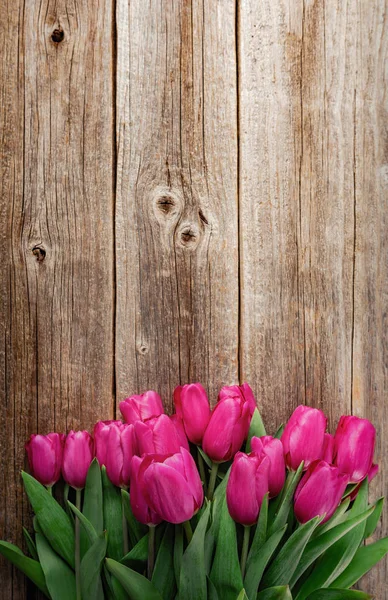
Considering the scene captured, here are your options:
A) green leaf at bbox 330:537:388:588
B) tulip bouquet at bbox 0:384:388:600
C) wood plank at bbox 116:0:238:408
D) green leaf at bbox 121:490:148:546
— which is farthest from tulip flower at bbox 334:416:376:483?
green leaf at bbox 121:490:148:546

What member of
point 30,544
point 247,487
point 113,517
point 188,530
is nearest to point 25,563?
point 30,544

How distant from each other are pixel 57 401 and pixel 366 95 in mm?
741

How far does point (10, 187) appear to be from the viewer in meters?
0.94

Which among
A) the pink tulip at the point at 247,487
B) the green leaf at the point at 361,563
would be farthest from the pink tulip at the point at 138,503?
the green leaf at the point at 361,563

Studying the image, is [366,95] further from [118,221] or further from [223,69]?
[118,221]

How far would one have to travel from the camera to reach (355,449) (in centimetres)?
86

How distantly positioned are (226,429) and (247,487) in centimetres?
11

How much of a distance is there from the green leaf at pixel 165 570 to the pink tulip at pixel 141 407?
0.52ft

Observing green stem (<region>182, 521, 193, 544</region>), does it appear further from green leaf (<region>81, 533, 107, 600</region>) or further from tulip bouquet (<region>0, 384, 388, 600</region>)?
green leaf (<region>81, 533, 107, 600</region>)

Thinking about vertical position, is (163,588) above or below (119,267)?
below

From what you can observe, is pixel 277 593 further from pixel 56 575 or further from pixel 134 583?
pixel 56 575

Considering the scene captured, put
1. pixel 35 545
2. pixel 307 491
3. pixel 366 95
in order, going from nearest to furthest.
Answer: pixel 307 491, pixel 35 545, pixel 366 95

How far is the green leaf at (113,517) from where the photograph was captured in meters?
0.83

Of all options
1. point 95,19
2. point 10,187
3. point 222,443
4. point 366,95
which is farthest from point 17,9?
point 222,443
